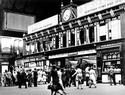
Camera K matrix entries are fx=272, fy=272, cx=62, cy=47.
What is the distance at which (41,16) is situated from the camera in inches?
1981

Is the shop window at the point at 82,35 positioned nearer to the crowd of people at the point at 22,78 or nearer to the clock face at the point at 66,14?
the clock face at the point at 66,14

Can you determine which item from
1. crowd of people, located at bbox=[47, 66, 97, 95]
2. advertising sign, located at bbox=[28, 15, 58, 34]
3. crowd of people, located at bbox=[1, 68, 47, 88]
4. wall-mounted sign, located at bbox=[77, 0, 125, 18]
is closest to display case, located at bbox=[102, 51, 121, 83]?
crowd of people, located at bbox=[47, 66, 97, 95]

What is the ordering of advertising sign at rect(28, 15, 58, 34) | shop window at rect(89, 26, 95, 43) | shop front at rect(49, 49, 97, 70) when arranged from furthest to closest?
1. advertising sign at rect(28, 15, 58, 34)
2. shop window at rect(89, 26, 95, 43)
3. shop front at rect(49, 49, 97, 70)

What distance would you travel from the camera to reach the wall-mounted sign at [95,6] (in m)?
26.5

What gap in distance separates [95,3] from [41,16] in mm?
22618

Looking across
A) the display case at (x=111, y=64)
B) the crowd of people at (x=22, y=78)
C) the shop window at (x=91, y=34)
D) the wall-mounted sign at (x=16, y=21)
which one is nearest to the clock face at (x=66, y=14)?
the shop window at (x=91, y=34)

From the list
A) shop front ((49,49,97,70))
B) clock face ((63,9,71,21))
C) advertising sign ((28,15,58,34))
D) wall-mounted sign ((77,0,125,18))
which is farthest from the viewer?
advertising sign ((28,15,58,34))

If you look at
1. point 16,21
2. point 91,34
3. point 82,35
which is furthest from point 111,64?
point 16,21

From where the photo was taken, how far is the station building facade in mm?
25797

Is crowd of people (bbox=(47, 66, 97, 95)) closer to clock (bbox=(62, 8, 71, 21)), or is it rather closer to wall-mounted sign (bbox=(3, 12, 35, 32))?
clock (bbox=(62, 8, 71, 21))

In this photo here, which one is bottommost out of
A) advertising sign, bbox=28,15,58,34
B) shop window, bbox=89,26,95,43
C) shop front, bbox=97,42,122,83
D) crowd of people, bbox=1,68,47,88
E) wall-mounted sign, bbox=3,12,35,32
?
crowd of people, bbox=1,68,47,88

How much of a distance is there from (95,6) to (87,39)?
3705 mm

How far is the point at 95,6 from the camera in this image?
28.8 metres

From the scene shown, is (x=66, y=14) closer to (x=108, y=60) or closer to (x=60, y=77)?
(x=108, y=60)
